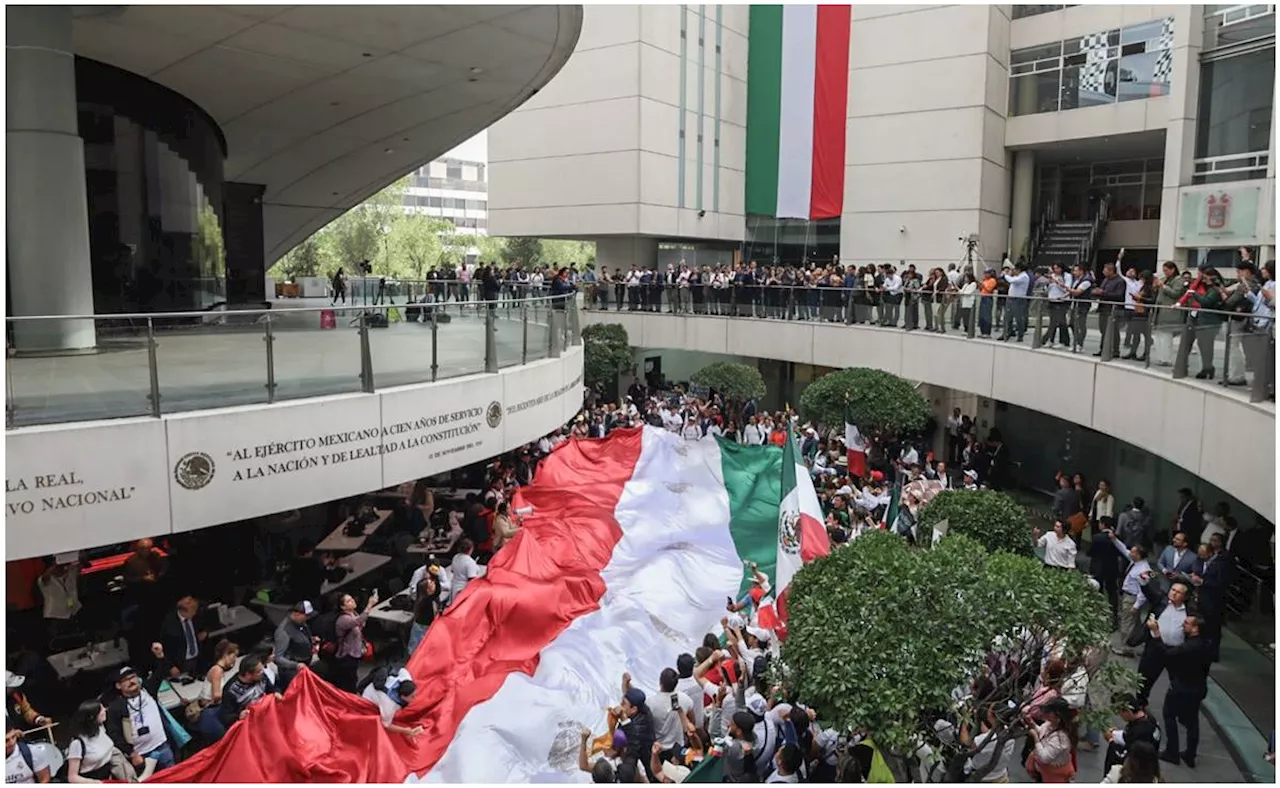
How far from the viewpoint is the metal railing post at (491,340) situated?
12.4 meters

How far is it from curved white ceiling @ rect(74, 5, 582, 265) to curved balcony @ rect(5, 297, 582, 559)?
5190 millimetres

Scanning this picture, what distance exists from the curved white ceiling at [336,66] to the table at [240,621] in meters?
7.79

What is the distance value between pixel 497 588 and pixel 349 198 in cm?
2216

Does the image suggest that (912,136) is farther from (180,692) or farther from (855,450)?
(180,692)

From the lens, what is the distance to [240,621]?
36.1ft

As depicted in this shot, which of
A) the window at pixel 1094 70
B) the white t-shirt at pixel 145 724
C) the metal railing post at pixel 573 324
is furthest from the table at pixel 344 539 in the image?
the window at pixel 1094 70

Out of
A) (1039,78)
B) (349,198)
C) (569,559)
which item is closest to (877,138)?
(1039,78)

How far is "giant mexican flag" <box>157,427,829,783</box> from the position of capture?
7324mm

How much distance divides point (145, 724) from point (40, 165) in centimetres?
732

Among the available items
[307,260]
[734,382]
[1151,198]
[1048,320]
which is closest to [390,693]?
[1048,320]

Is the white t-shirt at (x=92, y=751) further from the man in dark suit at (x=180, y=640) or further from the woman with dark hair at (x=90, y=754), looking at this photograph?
the man in dark suit at (x=180, y=640)

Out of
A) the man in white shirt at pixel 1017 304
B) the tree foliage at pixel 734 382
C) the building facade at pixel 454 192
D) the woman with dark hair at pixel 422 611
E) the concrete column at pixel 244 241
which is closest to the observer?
the woman with dark hair at pixel 422 611

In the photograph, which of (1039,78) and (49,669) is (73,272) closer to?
(49,669)

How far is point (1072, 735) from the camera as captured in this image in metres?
7.13
